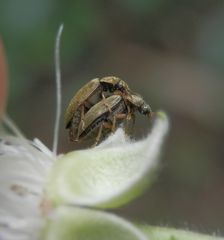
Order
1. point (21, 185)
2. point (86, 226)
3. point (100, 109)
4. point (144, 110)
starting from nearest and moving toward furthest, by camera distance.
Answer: point (86, 226), point (21, 185), point (100, 109), point (144, 110)

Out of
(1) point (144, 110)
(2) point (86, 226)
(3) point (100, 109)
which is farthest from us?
(1) point (144, 110)

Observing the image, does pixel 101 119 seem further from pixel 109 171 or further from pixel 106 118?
pixel 109 171

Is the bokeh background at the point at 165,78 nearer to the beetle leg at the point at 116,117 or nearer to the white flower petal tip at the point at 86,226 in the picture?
the beetle leg at the point at 116,117

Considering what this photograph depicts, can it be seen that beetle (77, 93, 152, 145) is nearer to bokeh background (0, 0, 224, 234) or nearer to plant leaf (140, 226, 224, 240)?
plant leaf (140, 226, 224, 240)

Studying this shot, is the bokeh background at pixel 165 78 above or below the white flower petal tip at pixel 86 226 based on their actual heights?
below

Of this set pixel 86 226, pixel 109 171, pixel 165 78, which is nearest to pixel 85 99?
pixel 109 171

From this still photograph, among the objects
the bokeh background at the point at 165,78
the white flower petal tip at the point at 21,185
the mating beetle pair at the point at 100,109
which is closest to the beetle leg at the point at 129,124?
the mating beetle pair at the point at 100,109

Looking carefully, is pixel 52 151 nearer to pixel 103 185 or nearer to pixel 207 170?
pixel 103 185
